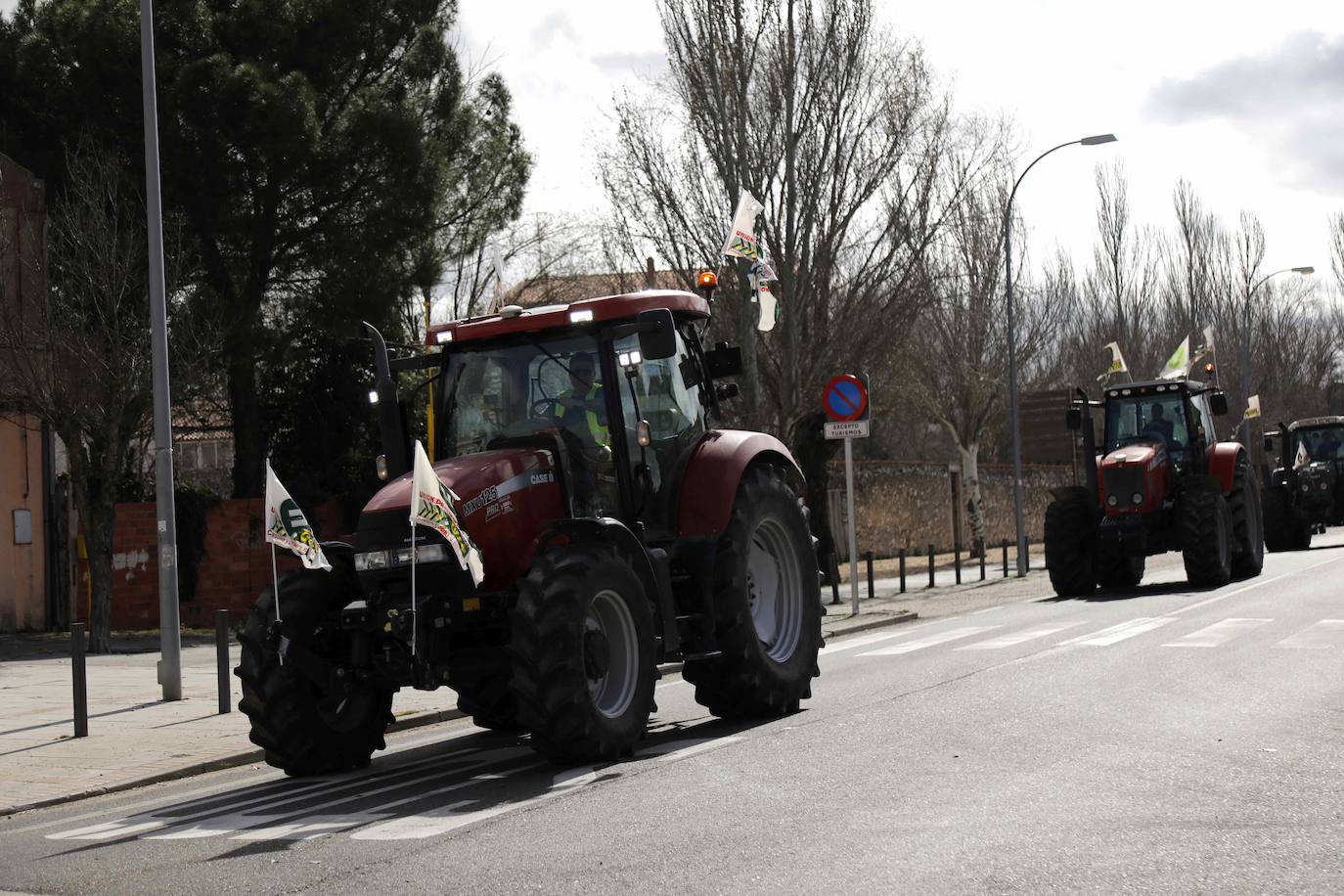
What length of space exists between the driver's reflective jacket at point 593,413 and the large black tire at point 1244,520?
15964mm

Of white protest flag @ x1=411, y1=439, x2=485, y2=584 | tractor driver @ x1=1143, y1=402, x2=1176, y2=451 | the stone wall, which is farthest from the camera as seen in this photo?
the stone wall

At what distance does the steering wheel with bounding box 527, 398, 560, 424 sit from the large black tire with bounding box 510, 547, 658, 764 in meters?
1.20

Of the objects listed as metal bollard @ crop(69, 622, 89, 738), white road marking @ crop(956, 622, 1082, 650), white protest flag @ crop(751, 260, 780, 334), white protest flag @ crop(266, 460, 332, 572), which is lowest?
white road marking @ crop(956, 622, 1082, 650)

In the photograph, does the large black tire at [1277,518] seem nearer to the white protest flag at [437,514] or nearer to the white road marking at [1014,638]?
the white road marking at [1014,638]

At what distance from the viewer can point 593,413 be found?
10.2 meters

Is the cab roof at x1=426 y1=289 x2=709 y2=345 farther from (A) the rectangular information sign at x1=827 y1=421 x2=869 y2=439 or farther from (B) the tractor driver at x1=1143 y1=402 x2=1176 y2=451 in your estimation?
(B) the tractor driver at x1=1143 y1=402 x2=1176 y2=451

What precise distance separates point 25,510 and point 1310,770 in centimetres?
2146

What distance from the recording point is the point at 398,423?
1084cm

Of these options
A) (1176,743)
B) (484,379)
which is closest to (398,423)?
(484,379)

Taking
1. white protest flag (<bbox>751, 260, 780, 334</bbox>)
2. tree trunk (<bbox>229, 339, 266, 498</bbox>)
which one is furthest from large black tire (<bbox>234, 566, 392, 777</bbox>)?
tree trunk (<bbox>229, 339, 266, 498</bbox>)

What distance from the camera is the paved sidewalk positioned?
10.4m

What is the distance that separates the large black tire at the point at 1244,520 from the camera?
→ 23.8m

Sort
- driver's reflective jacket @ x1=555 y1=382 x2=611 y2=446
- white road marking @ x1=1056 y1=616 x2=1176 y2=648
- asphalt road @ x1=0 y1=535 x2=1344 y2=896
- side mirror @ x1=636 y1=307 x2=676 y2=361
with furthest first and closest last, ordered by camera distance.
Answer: white road marking @ x1=1056 y1=616 x2=1176 y2=648, driver's reflective jacket @ x1=555 y1=382 x2=611 y2=446, side mirror @ x1=636 y1=307 x2=676 y2=361, asphalt road @ x1=0 y1=535 x2=1344 y2=896

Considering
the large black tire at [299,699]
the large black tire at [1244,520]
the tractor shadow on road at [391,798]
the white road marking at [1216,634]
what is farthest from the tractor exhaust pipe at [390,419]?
the large black tire at [1244,520]
